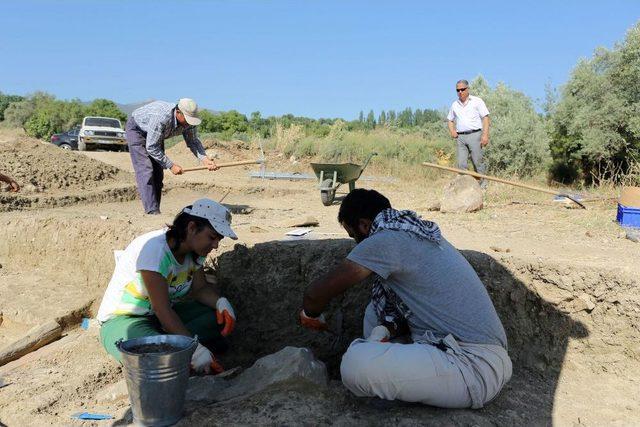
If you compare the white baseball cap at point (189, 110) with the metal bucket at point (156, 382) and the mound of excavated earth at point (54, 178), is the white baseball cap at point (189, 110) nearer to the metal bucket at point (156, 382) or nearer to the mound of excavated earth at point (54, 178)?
the mound of excavated earth at point (54, 178)

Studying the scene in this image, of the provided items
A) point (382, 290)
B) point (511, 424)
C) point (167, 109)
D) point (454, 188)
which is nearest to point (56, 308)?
point (167, 109)

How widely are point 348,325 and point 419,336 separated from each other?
127 cm

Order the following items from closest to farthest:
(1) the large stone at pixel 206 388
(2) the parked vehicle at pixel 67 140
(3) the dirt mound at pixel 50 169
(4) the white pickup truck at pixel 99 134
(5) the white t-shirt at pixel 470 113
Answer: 1. (1) the large stone at pixel 206 388
2. (5) the white t-shirt at pixel 470 113
3. (3) the dirt mound at pixel 50 169
4. (4) the white pickup truck at pixel 99 134
5. (2) the parked vehicle at pixel 67 140

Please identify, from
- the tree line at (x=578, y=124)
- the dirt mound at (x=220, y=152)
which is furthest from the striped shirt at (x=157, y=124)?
the dirt mound at (x=220, y=152)

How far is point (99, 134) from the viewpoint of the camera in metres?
19.7

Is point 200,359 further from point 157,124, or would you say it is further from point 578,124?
point 578,124

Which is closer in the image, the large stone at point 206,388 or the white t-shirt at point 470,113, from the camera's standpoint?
the large stone at point 206,388

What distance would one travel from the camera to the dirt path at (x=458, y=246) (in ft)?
9.61

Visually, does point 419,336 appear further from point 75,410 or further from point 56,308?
point 56,308

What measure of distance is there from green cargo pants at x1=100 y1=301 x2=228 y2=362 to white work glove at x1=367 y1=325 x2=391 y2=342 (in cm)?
123

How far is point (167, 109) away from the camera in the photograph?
19.1ft

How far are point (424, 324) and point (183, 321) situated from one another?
1.64m

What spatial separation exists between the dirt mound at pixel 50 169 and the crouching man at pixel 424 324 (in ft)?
26.2

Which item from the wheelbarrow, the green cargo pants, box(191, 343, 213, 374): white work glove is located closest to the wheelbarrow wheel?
the wheelbarrow
